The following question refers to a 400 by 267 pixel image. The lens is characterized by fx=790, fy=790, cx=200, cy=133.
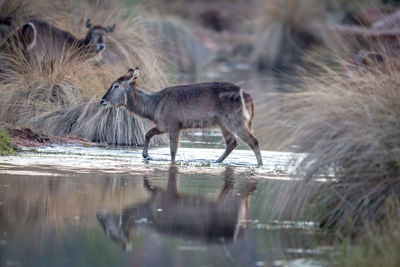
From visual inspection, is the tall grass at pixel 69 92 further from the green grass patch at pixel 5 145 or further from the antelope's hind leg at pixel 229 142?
the green grass patch at pixel 5 145

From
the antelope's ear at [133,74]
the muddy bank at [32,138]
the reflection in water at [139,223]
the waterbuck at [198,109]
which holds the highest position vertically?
the antelope's ear at [133,74]

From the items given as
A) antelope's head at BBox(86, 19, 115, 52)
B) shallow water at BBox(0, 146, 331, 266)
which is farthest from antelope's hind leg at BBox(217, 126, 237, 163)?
antelope's head at BBox(86, 19, 115, 52)

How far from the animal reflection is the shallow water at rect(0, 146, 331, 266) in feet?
0.03

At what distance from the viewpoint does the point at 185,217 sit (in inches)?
307

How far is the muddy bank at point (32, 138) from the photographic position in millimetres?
12289

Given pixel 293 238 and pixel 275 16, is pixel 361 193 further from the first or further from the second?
pixel 275 16

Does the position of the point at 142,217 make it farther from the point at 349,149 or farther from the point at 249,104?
the point at 249,104

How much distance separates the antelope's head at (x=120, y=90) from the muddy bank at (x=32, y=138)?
0.84 m

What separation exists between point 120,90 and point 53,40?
3961 millimetres

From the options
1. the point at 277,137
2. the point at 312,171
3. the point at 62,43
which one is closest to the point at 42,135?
the point at 62,43

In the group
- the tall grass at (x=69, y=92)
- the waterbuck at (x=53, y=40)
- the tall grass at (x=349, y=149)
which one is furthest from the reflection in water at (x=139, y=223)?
the waterbuck at (x=53, y=40)

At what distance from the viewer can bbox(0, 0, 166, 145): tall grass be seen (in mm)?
13992

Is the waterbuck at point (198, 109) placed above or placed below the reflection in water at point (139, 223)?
above

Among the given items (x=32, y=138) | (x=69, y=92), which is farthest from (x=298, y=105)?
(x=69, y=92)
